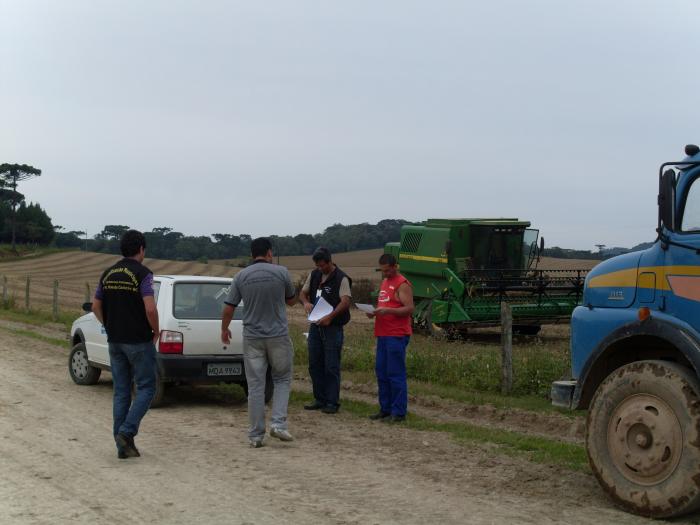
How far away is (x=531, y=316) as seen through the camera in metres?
19.6

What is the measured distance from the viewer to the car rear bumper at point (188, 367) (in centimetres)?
1003

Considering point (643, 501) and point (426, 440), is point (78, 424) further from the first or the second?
point (643, 501)

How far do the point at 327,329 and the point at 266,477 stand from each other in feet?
11.2

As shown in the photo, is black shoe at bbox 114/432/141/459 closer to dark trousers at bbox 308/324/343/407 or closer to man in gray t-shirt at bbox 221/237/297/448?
man in gray t-shirt at bbox 221/237/297/448

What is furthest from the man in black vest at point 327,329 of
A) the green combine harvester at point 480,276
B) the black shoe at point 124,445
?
the green combine harvester at point 480,276

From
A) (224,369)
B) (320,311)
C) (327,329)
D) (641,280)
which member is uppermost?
(641,280)

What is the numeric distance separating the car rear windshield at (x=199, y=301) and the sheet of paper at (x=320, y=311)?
4.11 ft

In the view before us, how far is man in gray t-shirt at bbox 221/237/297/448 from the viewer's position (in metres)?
8.23

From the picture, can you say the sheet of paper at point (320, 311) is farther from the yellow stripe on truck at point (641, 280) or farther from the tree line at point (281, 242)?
the tree line at point (281, 242)

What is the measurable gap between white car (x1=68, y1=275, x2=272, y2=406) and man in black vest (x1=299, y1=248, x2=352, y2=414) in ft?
2.82

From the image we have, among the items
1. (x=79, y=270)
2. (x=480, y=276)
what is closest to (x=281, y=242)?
(x=79, y=270)

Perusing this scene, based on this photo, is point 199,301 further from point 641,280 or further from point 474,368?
point 641,280

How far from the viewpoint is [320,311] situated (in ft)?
32.6

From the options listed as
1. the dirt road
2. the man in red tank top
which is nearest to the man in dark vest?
the dirt road
